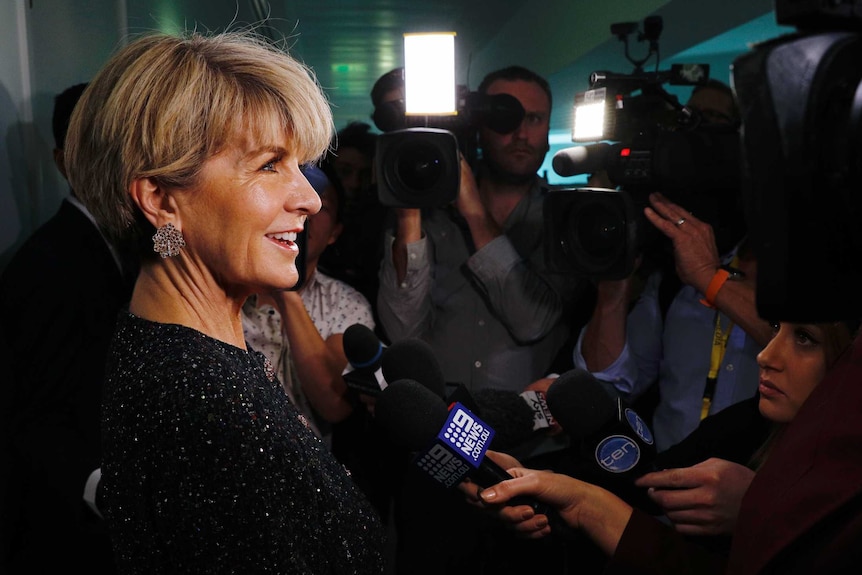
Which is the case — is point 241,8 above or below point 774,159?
above

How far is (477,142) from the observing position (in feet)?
7.34

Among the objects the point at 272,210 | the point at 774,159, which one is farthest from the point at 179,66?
the point at 774,159

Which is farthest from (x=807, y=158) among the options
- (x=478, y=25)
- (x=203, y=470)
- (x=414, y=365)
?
(x=478, y=25)

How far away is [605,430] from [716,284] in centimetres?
55

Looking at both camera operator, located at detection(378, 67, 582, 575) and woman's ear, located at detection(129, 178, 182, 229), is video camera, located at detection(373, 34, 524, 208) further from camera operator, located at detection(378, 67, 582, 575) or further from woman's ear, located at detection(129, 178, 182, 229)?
woman's ear, located at detection(129, 178, 182, 229)

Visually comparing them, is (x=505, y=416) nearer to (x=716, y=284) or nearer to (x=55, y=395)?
(x=716, y=284)

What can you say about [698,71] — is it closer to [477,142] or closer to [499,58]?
[477,142]

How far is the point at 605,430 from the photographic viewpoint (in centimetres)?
125

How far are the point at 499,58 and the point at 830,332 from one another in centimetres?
542

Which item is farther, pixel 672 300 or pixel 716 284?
pixel 672 300

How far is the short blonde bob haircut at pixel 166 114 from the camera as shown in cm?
91

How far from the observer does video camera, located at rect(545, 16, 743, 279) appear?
1563 millimetres

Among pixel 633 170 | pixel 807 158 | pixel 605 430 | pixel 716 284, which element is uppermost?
pixel 807 158

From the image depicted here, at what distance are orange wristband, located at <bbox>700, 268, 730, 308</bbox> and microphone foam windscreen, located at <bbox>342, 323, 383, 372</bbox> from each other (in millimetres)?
684
